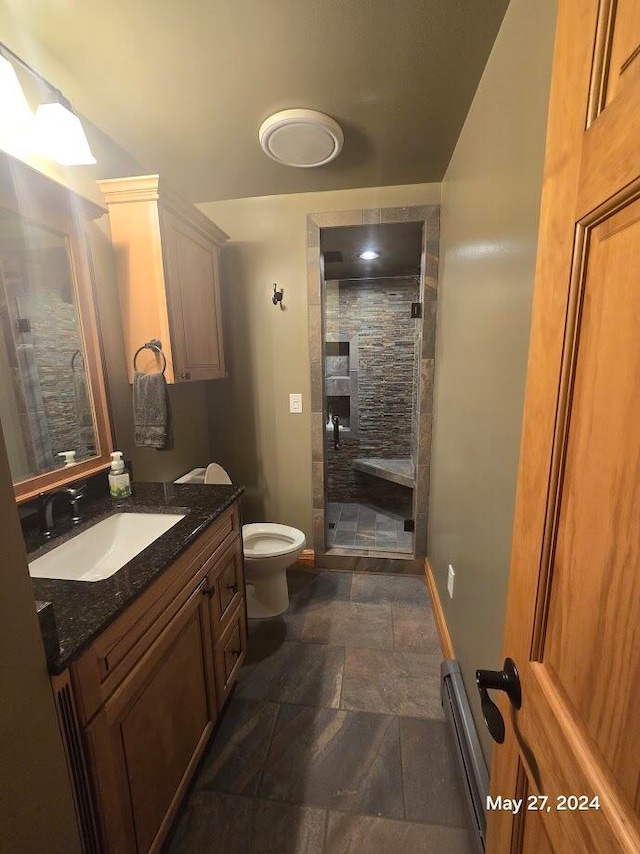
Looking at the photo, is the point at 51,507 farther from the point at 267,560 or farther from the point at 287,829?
the point at 287,829

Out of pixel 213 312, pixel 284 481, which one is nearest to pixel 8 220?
pixel 213 312

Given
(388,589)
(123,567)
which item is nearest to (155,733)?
(123,567)

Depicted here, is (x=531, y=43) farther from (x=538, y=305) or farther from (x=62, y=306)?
(x=62, y=306)

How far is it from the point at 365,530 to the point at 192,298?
243cm

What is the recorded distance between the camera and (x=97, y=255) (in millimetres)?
1478

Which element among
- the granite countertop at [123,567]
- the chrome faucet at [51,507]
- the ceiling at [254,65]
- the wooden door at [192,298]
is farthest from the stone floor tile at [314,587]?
the ceiling at [254,65]

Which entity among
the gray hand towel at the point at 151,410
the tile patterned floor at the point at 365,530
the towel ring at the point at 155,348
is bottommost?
the tile patterned floor at the point at 365,530

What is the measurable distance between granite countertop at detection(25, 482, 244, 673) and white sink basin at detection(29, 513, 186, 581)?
25mm

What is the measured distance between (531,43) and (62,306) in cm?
164

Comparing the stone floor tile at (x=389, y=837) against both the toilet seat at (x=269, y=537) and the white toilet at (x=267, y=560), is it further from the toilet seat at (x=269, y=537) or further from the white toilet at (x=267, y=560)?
the toilet seat at (x=269, y=537)

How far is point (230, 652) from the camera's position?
1.47 metres

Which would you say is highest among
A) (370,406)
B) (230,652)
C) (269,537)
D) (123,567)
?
(370,406)

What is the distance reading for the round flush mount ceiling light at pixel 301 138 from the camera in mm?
1434

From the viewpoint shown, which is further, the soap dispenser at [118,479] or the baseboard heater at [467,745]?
the soap dispenser at [118,479]
